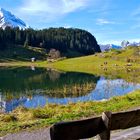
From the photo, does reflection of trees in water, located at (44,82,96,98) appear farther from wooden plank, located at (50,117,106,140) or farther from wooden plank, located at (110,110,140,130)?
wooden plank, located at (50,117,106,140)

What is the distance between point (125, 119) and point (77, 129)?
Result: 1629 mm

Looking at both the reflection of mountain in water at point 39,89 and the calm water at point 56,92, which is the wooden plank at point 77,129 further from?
the reflection of mountain in water at point 39,89

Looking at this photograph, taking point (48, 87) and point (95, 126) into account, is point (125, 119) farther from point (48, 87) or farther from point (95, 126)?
point (48, 87)

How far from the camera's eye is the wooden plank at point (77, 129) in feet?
22.3

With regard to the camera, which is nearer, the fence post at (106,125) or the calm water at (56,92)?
the fence post at (106,125)

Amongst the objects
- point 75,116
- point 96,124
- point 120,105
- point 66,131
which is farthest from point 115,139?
point 120,105

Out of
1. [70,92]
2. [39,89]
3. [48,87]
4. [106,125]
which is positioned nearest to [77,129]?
[106,125]

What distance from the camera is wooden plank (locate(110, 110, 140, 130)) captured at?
8.23m

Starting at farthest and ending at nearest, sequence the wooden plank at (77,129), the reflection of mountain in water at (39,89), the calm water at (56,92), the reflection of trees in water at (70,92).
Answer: the reflection of trees in water at (70,92), the reflection of mountain in water at (39,89), the calm water at (56,92), the wooden plank at (77,129)

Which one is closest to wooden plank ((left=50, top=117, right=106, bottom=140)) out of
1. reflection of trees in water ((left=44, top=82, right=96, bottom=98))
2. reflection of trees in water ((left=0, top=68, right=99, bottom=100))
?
reflection of trees in water ((left=0, top=68, right=99, bottom=100))

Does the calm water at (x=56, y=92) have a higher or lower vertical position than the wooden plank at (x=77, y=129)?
lower

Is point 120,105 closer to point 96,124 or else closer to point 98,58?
point 96,124

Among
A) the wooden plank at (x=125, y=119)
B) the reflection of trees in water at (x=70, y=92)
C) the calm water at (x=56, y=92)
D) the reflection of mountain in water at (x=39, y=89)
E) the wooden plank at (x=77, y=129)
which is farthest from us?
the reflection of trees in water at (x=70, y=92)

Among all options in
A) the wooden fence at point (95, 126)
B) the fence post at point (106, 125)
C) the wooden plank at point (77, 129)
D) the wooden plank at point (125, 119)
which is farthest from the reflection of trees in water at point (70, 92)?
Result: the wooden plank at point (77, 129)
